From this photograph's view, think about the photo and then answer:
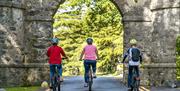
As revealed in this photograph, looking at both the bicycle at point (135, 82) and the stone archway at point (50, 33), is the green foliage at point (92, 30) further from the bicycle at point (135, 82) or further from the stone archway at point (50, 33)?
the bicycle at point (135, 82)

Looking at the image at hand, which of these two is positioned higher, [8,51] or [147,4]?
[147,4]

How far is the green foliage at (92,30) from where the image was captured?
35.8m

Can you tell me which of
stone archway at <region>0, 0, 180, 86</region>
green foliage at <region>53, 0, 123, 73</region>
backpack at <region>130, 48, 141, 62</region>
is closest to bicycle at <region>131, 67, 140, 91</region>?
backpack at <region>130, 48, 141, 62</region>

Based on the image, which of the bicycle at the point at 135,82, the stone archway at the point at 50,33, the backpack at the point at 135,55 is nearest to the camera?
the bicycle at the point at 135,82

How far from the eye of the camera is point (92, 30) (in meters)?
38.3

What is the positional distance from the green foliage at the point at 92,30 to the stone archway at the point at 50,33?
14.8 m

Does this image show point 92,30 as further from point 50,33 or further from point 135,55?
point 135,55

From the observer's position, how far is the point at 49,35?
1944 cm

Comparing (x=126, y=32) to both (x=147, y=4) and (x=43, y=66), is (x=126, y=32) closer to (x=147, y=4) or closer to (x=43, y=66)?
(x=147, y=4)

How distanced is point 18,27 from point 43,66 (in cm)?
201

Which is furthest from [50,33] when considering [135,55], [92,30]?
[92,30]

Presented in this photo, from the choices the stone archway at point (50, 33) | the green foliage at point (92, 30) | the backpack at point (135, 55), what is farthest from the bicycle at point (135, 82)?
the green foliage at point (92, 30)

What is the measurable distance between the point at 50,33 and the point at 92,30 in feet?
62.4

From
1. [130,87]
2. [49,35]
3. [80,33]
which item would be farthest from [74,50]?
[130,87]
